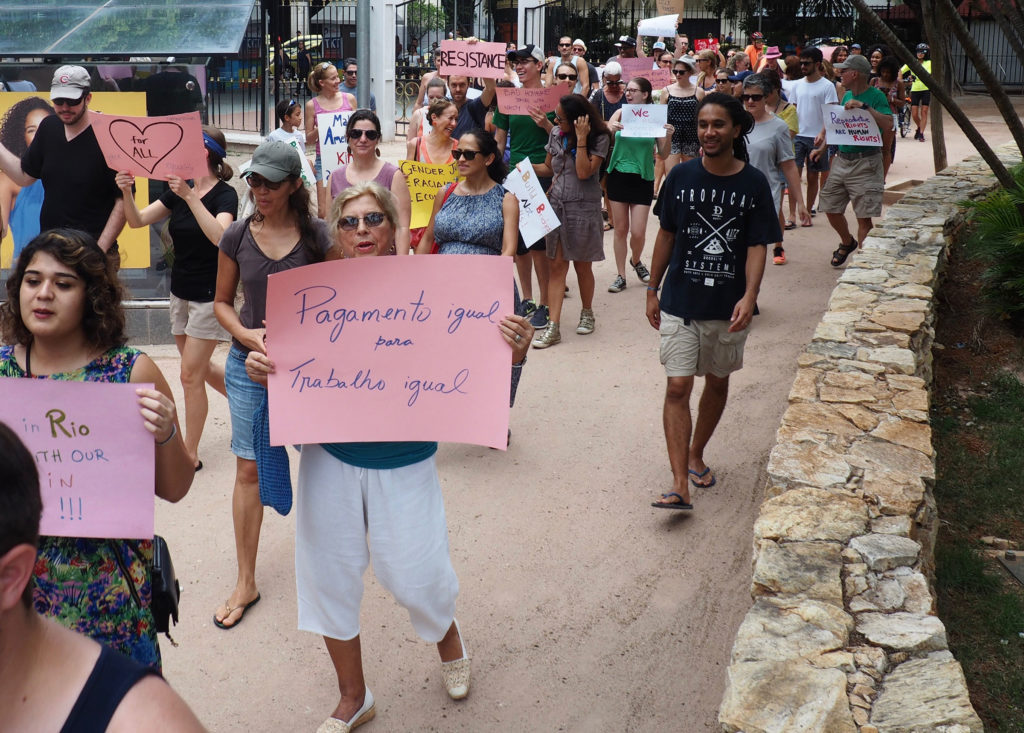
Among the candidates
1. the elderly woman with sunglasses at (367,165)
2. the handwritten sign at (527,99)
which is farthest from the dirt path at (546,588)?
the handwritten sign at (527,99)

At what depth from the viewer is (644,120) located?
32.5 feet

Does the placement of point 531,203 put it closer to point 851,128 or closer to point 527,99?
point 527,99

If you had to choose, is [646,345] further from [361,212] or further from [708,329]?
[361,212]

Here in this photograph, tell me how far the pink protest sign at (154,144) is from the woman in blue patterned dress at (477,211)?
138 centimetres

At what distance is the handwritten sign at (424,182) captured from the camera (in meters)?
7.62

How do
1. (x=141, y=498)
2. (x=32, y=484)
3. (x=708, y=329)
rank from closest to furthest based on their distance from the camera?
(x=32, y=484), (x=141, y=498), (x=708, y=329)

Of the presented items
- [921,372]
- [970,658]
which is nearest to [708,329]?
[921,372]

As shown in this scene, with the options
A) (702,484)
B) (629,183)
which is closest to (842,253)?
(629,183)

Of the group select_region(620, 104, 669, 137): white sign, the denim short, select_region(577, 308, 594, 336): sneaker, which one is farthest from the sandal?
the denim short

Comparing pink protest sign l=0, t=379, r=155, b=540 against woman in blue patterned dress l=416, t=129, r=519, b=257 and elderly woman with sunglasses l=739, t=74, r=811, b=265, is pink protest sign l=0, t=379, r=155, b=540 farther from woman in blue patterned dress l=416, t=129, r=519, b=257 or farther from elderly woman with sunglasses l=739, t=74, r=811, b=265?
elderly woman with sunglasses l=739, t=74, r=811, b=265

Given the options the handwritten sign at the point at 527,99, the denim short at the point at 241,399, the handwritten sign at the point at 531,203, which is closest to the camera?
the denim short at the point at 241,399

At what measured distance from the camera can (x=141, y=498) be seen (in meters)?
2.83

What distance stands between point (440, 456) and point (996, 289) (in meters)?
4.47

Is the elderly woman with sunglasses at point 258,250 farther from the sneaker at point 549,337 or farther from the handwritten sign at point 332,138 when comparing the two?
the sneaker at point 549,337
